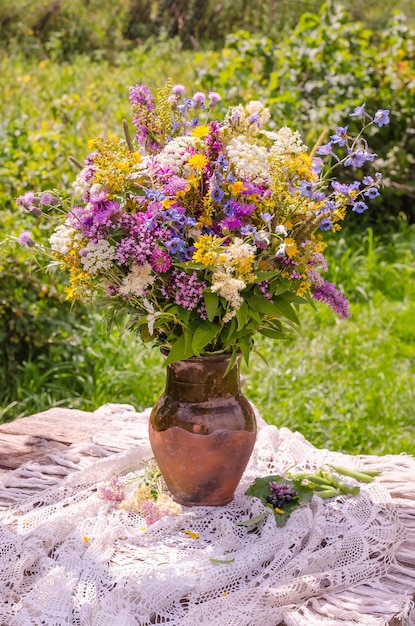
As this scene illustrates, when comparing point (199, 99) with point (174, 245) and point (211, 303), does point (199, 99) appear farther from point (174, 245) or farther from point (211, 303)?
point (211, 303)

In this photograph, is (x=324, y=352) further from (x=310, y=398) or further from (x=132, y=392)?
(x=132, y=392)

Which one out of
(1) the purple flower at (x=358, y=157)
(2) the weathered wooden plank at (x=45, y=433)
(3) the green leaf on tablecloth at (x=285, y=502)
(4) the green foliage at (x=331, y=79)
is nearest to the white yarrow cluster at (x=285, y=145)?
(1) the purple flower at (x=358, y=157)

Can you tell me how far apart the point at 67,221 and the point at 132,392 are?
203 centimetres

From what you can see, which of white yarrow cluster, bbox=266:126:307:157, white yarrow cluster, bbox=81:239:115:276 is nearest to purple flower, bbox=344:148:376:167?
white yarrow cluster, bbox=266:126:307:157

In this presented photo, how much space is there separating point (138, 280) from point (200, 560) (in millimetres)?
619

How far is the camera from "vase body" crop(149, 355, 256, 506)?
77.9 inches

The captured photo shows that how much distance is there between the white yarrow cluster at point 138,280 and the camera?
1.79 metres

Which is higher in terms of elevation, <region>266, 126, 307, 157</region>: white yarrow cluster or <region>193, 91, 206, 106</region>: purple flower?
<region>193, 91, 206, 106</region>: purple flower

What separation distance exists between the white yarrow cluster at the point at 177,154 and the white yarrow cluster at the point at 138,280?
0.73 feet

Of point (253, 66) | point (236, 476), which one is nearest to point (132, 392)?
point (236, 476)

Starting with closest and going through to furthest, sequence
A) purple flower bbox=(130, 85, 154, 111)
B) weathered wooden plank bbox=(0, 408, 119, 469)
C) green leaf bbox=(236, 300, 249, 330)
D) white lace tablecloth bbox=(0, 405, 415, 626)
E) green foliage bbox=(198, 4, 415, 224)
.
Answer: white lace tablecloth bbox=(0, 405, 415, 626) < green leaf bbox=(236, 300, 249, 330) < purple flower bbox=(130, 85, 154, 111) < weathered wooden plank bbox=(0, 408, 119, 469) < green foliage bbox=(198, 4, 415, 224)

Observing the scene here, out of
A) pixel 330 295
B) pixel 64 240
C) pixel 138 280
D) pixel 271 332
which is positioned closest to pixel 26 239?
pixel 64 240

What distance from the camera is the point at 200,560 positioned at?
1.84 meters

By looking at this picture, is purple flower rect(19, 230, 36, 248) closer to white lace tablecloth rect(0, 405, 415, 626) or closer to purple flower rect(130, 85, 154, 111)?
purple flower rect(130, 85, 154, 111)
